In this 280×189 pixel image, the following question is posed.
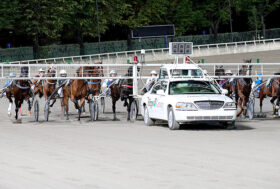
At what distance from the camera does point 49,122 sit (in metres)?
25.8

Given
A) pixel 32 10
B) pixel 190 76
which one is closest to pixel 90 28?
pixel 32 10

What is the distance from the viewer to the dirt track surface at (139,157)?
10.8 metres

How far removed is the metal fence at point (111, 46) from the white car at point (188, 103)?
47.8 meters

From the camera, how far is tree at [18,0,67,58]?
72137 millimetres

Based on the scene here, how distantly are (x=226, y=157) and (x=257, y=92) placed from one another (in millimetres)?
15473

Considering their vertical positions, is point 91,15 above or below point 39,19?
above

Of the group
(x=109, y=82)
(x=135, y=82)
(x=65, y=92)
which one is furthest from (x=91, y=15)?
(x=135, y=82)

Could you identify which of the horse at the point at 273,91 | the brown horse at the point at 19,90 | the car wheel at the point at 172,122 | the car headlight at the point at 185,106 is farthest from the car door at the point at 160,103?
the horse at the point at 273,91

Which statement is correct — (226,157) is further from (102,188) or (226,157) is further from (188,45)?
(188,45)

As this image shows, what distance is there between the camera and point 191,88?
71.6 ft

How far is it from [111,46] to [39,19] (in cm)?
919

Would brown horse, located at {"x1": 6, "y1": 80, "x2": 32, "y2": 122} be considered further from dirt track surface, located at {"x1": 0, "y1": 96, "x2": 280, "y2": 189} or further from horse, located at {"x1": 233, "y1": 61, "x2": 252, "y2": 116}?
horse, located at {"x1": 233, "y1": 61, "x2": 252, "y2": 116}

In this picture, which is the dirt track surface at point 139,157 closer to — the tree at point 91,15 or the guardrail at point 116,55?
the guardrail at point 116,55

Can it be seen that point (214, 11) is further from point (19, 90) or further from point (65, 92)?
point (19, 90)
